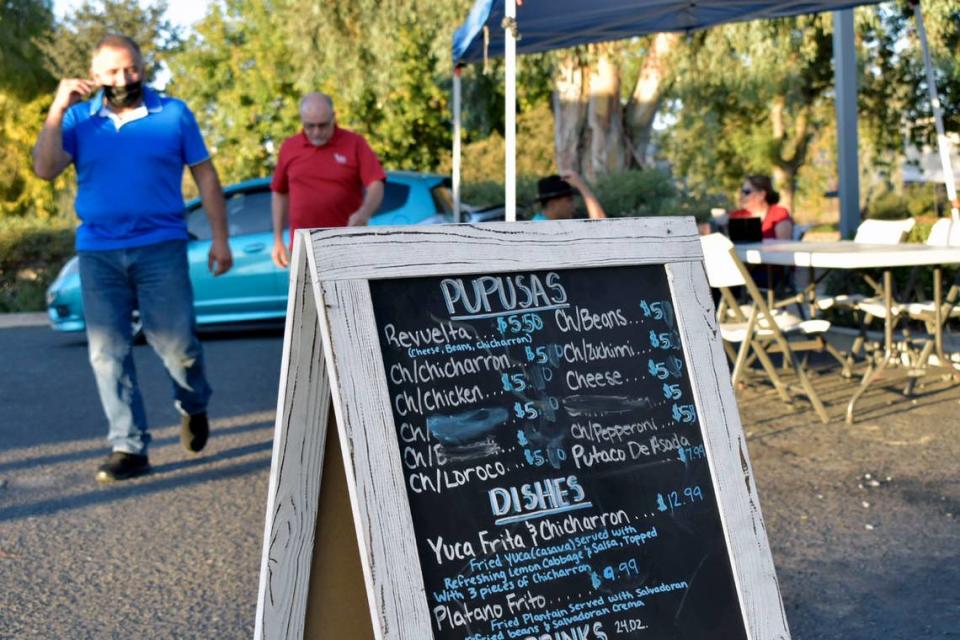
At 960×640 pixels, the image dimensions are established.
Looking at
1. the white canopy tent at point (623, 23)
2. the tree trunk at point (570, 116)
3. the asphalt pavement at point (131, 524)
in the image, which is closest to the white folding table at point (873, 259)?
the white canopy tent at point (623, 23)

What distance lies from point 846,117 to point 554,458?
982cm

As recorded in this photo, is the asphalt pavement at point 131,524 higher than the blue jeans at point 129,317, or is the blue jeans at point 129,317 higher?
the blue jeans at point 129,317

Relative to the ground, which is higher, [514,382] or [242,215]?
[514,382]

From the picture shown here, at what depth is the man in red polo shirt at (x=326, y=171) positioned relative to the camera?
7176 mm

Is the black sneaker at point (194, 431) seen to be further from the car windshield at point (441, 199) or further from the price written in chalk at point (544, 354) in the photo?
the car windshield at point (441, 199)

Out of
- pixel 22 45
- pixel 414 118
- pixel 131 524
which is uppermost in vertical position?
pixel 22 45

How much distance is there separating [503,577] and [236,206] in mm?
10761

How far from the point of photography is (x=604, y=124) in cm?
2030

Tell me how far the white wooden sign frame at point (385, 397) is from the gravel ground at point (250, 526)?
103 cm

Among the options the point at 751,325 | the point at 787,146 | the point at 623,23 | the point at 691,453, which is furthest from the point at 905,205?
the point at 691,453

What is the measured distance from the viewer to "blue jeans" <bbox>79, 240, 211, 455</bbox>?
5.94 m

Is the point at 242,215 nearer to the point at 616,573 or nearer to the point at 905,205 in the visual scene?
the point at 616,573

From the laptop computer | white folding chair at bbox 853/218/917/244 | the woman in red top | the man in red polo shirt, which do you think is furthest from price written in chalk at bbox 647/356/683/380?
the woman in red top

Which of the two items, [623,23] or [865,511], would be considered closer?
[865,511]
